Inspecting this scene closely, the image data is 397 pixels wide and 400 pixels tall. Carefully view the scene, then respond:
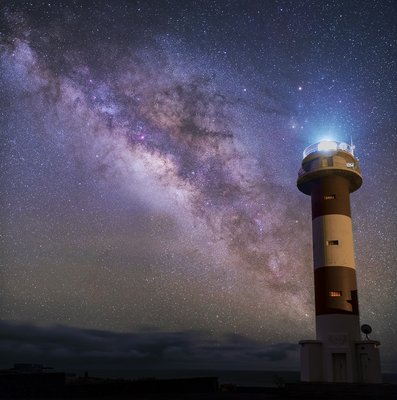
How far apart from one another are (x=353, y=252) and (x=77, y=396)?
17.8 m

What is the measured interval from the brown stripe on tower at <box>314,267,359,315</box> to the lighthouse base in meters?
1.95

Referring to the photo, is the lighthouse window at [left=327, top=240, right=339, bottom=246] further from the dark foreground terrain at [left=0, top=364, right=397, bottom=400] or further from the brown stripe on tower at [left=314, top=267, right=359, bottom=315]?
the dark foreground terrain at [left=0, top=364, right=397, bottom=400]

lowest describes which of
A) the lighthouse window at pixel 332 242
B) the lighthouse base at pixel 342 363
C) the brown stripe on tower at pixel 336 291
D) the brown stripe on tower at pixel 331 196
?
the lighthouse base at pixel 342 363

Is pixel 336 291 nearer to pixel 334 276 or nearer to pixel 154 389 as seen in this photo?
pixel 334 276

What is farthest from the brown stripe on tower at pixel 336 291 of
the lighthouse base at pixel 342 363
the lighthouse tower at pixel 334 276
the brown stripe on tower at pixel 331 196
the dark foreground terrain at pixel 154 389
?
the dark foreground terrain at pixel 154 389

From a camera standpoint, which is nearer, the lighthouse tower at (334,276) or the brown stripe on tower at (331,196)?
the lighthouse tower at (334,276)

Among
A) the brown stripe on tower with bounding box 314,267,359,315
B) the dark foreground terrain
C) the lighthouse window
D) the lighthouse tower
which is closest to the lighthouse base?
the lighthouse tower

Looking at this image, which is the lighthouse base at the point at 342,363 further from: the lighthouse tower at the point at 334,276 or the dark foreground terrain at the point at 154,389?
the dark foreground terrain at the point at 154,389

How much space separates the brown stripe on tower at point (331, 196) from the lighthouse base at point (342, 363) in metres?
7.93

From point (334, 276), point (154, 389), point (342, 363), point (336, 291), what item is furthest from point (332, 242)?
point (154, 389)

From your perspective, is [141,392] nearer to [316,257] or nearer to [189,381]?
[189,381]

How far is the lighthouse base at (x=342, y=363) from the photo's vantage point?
24500mm

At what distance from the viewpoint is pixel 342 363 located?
2492 centimetres

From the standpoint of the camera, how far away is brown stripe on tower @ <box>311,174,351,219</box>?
91.0ft
